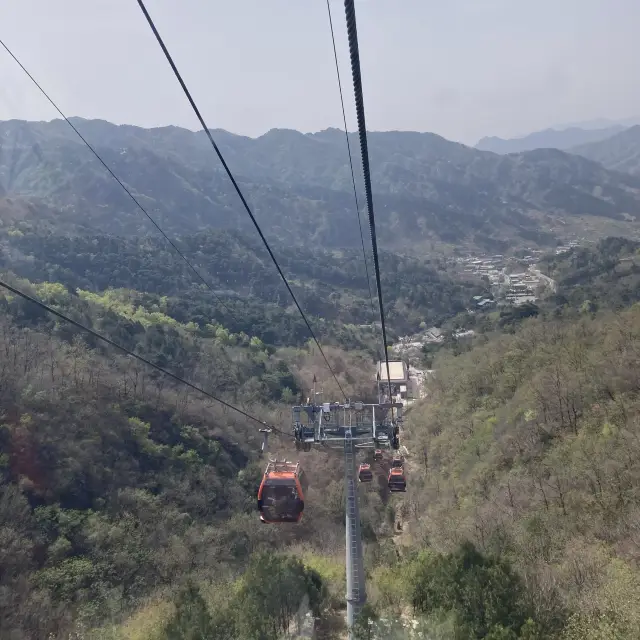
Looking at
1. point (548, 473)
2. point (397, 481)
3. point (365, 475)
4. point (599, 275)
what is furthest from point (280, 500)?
point (599, 275)

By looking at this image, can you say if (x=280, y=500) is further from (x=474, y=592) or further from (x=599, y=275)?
(x=599, y=275)

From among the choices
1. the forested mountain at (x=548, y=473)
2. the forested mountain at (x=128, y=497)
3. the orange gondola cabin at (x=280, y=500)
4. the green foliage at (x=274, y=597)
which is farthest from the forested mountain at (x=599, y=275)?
the orange gondola cabin at (x=280, y=500)

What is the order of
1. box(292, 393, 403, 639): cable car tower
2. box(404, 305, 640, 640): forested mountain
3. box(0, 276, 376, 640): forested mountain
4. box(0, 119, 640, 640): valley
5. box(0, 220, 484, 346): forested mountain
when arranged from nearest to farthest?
box(404, 305, 640, 640): forested mountain < box(292, 393, 403, 639): cable car tower < box(0, 119, 640, 640): valley < box(0, 276, 376, 640): forested mountain < box(0, 220, 484, 346): forested mountain

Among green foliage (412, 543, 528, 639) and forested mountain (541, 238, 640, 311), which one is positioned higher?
green foliage (412, 543, 528, 639)

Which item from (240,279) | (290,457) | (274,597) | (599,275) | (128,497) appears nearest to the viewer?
(274,597)

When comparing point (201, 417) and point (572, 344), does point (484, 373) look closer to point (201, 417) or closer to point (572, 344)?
point (572, 344)

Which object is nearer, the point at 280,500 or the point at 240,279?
the point at 280,500

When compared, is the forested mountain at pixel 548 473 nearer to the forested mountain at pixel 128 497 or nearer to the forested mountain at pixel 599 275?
the forested mountain at pixel 128 497

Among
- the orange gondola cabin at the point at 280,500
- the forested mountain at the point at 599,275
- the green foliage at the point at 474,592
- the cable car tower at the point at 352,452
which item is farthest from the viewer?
the forested mountain at the point at 599,275

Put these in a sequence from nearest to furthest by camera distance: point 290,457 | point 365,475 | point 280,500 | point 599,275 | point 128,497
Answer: point 280,500
point 365,475
point 128,497
point 290,457
point 599,275

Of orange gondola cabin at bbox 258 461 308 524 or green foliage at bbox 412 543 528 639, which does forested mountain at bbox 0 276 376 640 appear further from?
green foliage at bbox 412 543 528 639

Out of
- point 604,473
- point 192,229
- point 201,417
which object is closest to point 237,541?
point 201,417

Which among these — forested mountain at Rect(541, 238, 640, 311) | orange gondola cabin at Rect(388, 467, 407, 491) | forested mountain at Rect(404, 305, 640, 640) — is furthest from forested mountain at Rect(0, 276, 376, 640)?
forested mountain at Rect(541, 238, 640, 311)
